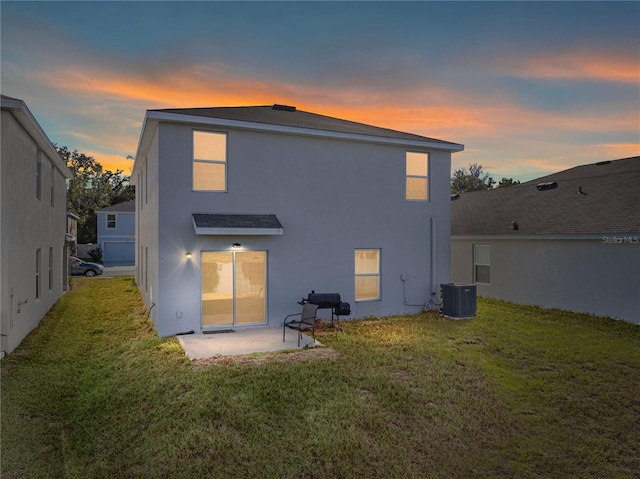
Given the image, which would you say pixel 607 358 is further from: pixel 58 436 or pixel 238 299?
pixel 58 436

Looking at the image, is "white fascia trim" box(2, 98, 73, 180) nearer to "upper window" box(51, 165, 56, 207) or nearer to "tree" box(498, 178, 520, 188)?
"upper window" box(51, 165, 56, 207)

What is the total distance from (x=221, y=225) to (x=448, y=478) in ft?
24.6

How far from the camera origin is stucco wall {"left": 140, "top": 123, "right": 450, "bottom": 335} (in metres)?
10.1

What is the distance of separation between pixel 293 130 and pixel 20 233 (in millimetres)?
7157

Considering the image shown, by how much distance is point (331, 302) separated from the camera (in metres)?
11.1

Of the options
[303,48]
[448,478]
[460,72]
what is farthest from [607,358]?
[303,48]

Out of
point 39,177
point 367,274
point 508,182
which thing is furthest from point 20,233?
point 508,182

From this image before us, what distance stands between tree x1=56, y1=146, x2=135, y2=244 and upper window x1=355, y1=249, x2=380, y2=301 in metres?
43.0

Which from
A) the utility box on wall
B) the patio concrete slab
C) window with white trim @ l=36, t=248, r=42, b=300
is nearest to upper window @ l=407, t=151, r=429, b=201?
the utility box on wall

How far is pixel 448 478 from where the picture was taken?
4.23 m

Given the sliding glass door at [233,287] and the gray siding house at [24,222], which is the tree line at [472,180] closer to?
the sliding glass door at [233,287]

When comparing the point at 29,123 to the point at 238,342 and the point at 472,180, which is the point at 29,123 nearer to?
the point at 238,342

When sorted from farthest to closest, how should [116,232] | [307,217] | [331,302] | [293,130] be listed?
1. [116,232]
2. [307,217]
3. [293,130]
4. [331,302]

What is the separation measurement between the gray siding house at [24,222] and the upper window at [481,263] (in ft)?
52.7
